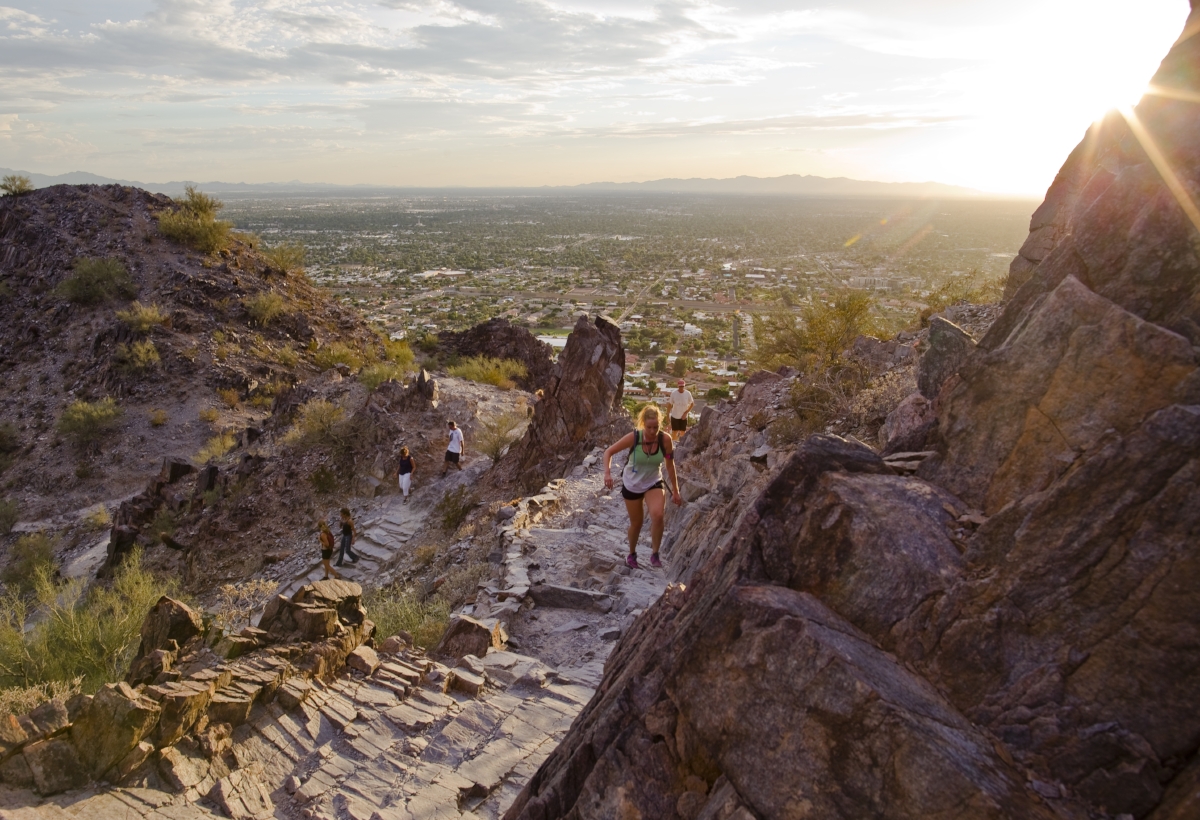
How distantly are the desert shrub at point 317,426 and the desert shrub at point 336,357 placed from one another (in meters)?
8.41

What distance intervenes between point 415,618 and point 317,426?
37.9 ft

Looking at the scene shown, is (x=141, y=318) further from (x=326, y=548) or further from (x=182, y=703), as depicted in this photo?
(x=182, y=703)

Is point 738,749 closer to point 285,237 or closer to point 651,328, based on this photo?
point 651,328

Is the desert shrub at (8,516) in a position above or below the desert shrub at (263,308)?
below

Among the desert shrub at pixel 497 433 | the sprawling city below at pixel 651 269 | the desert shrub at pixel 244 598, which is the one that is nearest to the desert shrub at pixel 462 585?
the desert shrub at pixel 244 598

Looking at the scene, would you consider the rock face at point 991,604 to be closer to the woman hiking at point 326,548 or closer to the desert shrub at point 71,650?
the desert shrub at point 71,650

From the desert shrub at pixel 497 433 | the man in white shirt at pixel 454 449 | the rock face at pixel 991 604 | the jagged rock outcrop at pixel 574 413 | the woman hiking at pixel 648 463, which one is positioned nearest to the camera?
the rock face at pixel 991 604

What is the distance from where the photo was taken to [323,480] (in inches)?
694

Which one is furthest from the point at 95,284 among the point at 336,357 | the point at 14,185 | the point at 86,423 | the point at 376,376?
the point at 376,376

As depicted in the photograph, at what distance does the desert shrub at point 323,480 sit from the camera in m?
→ 17.5

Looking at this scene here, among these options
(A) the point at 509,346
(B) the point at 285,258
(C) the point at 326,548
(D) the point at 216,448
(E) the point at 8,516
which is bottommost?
(E) the point at 8,516

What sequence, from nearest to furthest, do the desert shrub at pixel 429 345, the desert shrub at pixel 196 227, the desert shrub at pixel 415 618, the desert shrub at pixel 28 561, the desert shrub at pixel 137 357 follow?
1. the desert shrub at pixel 415 618
2. the desert shrub at pixel 28 561
3. the desert shrub at pixel 137 357
4. the desert shrub at pixel 429 345
5. the desert shrub at pixel 196 227

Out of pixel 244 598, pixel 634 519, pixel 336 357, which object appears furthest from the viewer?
pixel 336 357

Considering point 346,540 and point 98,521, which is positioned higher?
point 346,540
